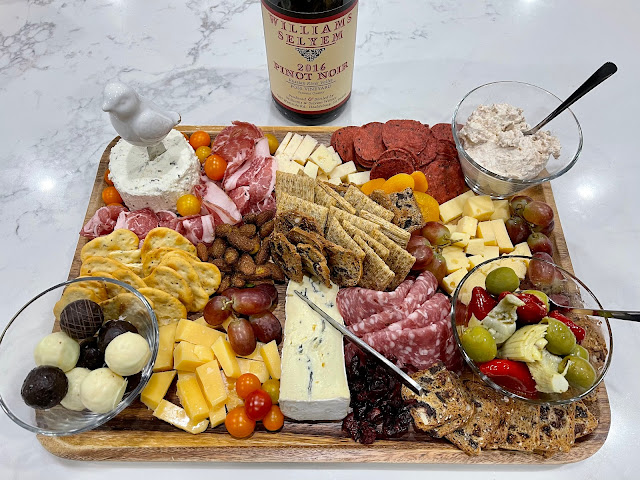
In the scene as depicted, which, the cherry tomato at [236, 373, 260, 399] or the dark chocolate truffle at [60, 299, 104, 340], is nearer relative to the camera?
the dark chocolate truffle at [60, 299, 104, 340]

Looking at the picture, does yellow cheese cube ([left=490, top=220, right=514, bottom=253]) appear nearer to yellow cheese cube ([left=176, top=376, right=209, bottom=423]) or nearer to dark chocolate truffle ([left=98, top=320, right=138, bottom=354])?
yellow cheese cube ([left=176, top=376, right=209, bottom=423])

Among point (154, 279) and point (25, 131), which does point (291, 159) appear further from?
point (25, 131)

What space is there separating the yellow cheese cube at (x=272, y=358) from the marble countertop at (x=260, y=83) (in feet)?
3.02

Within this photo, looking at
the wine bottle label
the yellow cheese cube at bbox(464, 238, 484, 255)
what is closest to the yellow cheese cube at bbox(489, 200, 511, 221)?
the yellow cheese cube at bbox(464, 238, 484, 255)

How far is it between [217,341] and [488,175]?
1141 mm

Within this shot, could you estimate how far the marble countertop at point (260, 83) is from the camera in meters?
2.18

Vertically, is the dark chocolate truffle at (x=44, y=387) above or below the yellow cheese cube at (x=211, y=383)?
above

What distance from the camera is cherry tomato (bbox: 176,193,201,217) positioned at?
199cm

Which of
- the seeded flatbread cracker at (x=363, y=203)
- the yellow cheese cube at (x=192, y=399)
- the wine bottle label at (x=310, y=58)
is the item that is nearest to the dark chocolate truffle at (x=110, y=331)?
the yellow cheese cube at (x=192, y=399)

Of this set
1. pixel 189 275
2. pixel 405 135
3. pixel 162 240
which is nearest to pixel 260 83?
pixel 405 135

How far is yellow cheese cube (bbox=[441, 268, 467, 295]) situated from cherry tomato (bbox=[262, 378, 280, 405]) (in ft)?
2.22

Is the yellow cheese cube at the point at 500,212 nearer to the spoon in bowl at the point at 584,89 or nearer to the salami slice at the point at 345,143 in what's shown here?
the spoon in bowl at the point at 584,89

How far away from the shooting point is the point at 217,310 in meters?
1.78

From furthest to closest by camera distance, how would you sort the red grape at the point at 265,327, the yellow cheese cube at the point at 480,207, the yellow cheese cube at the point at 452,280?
1. the yellow cheese cube at the point at 480,207
2. the yellow cheese cube at the point at 452,280
3. the red grape at the point at 265,327
